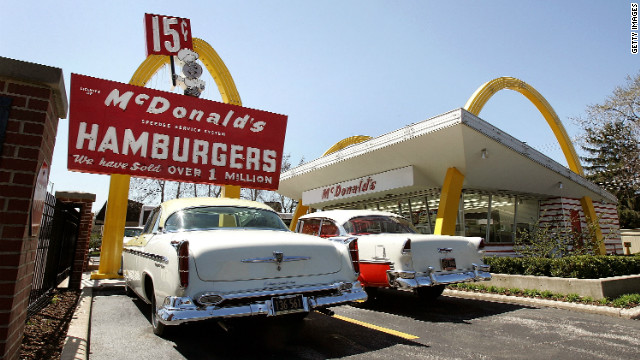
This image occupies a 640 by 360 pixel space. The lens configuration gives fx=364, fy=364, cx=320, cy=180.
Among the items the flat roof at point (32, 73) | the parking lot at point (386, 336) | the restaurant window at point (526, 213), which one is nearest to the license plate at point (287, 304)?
the parking lot at point (386, 336)

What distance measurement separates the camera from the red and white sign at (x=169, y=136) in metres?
9.45

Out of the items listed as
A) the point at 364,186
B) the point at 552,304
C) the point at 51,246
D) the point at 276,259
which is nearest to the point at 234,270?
the point at 276,259

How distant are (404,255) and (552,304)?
325 cm

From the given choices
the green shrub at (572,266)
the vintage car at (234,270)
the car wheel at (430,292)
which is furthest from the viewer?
the green shrub at (572,266)

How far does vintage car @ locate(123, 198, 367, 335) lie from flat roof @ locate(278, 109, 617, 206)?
8204mm

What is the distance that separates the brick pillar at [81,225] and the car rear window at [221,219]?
16.1 ft

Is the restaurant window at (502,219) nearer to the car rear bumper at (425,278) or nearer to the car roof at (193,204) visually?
the car rear bumper at (425,278)

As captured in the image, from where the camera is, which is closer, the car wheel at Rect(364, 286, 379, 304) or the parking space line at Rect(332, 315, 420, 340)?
the parking space line at Rect(332, 315, 420, 340)

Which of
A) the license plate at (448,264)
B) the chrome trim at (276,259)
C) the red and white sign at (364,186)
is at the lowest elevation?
the license plate at (448,264)

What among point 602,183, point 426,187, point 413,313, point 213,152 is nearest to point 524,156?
point 426,187

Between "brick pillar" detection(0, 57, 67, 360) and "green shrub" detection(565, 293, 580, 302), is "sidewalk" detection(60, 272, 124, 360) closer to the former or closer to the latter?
"brick pillar" detection(0, 57, 67, 360)

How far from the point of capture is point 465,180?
13.7 metres

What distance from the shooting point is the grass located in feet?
20.9

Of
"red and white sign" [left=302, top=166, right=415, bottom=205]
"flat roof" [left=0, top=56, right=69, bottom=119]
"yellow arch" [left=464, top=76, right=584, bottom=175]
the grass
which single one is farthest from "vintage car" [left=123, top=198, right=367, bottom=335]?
"yellow arch" [left=464, top=76, right=584, bottom=175]
